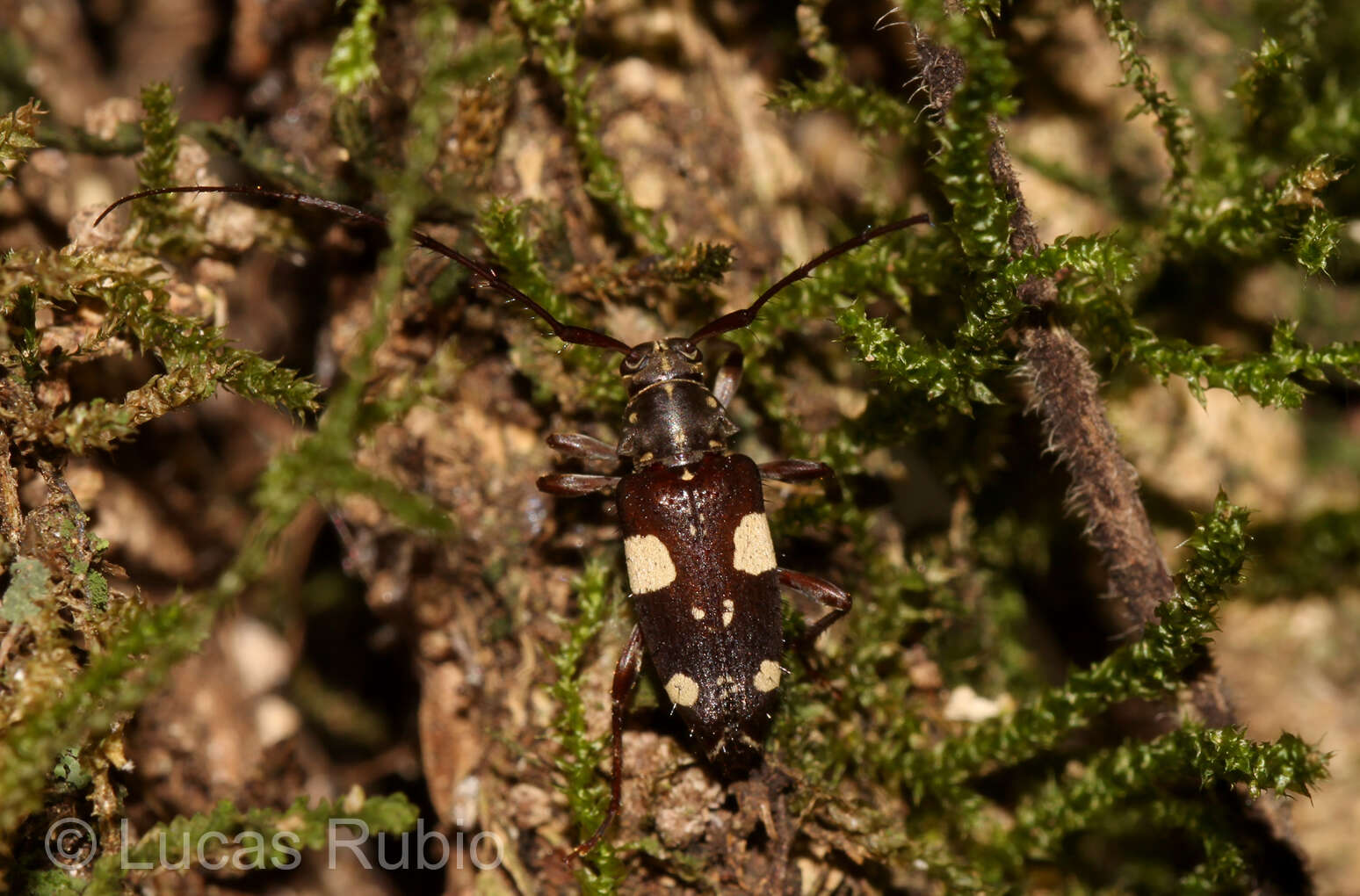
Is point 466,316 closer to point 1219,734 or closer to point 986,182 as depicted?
point 986,182

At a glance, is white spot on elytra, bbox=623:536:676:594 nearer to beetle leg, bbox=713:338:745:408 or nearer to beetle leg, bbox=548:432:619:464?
beetle leg, bbox=548:432:619:464

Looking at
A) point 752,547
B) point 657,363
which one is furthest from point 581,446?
point 752,547

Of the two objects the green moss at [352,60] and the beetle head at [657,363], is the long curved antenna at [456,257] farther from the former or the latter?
the green moss at [352,60]

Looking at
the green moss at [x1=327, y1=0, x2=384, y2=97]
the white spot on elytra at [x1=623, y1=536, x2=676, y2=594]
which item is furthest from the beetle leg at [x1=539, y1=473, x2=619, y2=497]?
the green moss at [x1=327, y1=0, x2=384, y2=97]

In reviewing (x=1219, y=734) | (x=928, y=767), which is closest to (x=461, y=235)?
(x=928, y=767)

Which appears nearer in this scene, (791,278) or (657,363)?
(791,278)

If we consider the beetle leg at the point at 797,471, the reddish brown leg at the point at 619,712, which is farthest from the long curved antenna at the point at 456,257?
the reddish brown leg at the point at 619,712

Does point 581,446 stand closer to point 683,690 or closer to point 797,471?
point 797,471
